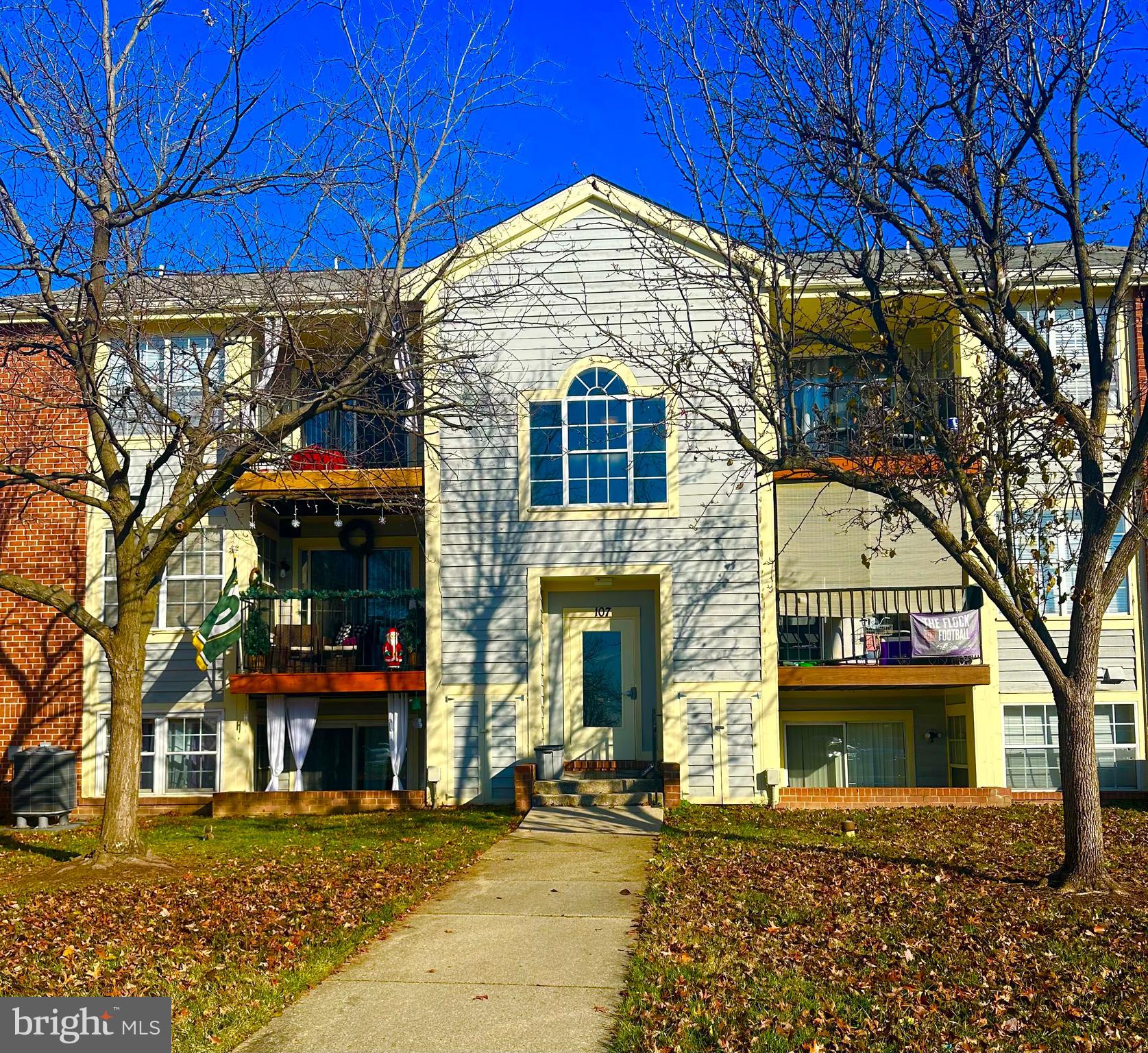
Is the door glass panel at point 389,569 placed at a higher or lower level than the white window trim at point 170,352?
lower

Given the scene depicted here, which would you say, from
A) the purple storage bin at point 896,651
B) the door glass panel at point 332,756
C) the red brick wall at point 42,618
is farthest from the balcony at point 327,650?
the purple storage bin at point 896,651

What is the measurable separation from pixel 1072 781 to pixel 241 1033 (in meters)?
7.29

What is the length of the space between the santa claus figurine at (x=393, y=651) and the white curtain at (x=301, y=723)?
4.59 feet

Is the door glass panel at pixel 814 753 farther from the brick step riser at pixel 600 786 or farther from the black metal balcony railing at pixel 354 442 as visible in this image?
the black metal balcony railing at pixel 354 442

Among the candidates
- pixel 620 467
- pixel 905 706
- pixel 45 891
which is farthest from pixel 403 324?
pixel 905 706

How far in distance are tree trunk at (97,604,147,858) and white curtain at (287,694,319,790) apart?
230 inches

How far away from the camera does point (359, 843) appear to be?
13.8 m

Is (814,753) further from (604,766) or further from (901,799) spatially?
(604,766)

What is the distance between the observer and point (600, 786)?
52.2 ft

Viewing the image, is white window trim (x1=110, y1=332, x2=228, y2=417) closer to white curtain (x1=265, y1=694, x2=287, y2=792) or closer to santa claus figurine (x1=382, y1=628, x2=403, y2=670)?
santa claus figurine (x1=382, y1=628, x2=403, y2=670)

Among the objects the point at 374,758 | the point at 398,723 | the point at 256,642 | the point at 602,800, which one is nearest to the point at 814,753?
the point at 602,800

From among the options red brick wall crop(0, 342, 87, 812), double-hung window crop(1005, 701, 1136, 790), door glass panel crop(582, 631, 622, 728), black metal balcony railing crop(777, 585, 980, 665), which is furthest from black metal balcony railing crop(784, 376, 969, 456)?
red brick wall crop(0, 342, 87, 812)

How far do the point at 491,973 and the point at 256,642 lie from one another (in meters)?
10.8

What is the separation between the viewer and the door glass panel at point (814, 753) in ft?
62.8
